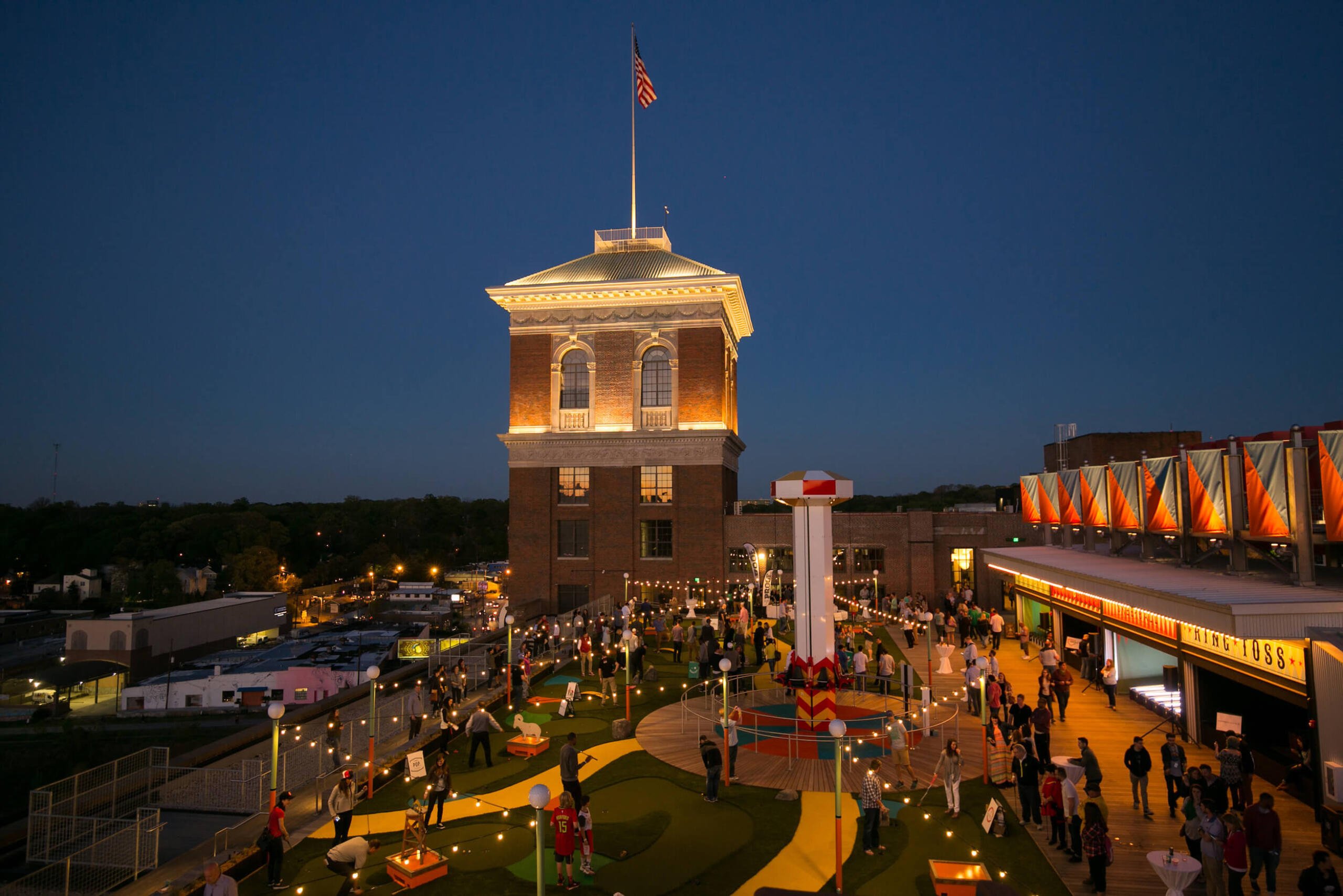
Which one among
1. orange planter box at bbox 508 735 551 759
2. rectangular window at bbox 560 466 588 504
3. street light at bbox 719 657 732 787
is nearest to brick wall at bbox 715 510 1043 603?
rectangular window at bbox 560 466 588 504

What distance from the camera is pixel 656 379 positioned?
42.2m

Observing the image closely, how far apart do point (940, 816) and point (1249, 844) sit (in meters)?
4.94

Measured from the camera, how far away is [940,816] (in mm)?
14219

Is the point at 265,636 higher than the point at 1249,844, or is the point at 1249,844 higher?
the point at 1249,844

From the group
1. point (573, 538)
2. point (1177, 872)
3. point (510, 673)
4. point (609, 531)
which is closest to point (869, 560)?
point (609, 531)

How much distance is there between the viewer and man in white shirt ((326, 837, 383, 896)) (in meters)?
11.2

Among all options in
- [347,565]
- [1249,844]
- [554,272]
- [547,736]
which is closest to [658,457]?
[554,272]

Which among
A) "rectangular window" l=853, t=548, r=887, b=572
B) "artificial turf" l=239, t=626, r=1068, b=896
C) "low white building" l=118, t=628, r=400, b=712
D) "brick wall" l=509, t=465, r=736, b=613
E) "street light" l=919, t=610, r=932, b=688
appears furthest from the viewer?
"rectangular window" l=853, t=548, r=887, b=572

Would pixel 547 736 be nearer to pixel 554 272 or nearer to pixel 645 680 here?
pixel 645 680

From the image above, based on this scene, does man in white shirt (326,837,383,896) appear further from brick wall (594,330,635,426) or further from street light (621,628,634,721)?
brick wall (594,330,635,426)

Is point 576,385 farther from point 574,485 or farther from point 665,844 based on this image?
point 665,844

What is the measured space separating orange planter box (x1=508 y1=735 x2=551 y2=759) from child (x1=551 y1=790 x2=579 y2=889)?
21.8 feet

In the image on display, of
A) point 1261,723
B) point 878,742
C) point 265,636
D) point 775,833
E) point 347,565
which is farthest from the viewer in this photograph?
point 347,565

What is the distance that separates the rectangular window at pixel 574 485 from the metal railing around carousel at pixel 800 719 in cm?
1840
